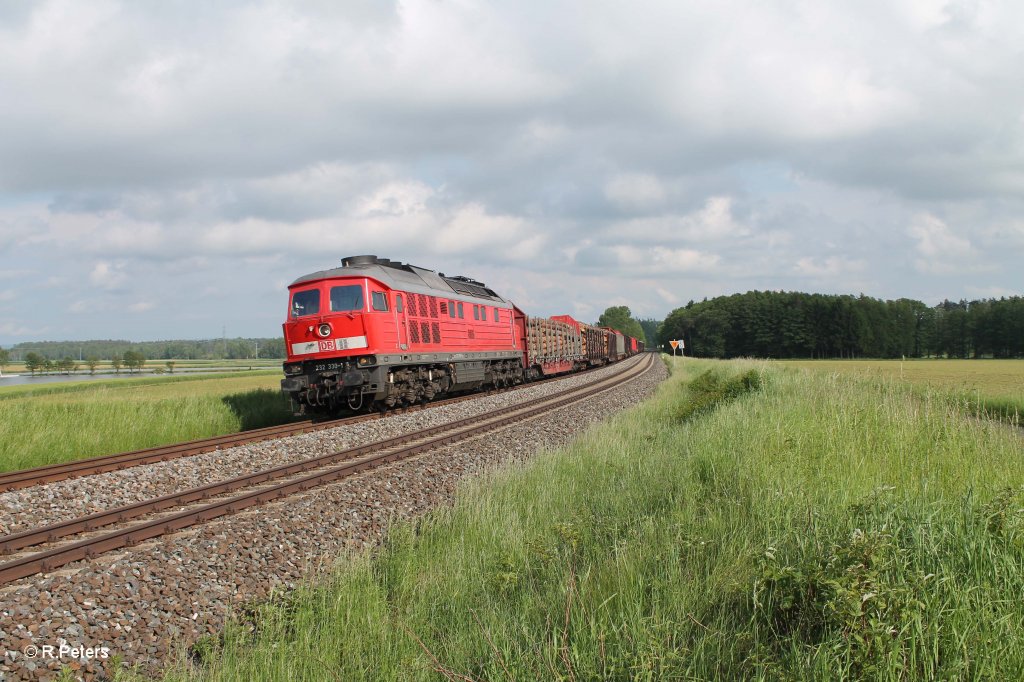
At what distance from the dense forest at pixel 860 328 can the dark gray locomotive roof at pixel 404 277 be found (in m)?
95.3

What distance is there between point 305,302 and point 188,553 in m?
11.7

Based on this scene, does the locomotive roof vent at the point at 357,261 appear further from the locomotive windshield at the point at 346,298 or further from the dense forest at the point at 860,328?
the dense forest at the point at 860,328

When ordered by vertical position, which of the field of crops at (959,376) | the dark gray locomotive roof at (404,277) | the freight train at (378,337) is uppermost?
the dark gray locomotive roof at (404,277)

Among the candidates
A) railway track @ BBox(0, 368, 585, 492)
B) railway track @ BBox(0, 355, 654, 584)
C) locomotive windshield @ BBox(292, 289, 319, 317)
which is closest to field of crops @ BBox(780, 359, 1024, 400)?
railway track @ BBox(0, 355, 654, 584)

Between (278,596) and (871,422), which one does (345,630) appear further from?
(871,422)

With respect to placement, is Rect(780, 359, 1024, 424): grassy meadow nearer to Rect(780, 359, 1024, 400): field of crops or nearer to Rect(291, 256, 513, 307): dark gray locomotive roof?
Rect(780, 359, 1024, 400): field of crops

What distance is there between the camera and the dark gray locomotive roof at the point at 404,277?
16984 mm

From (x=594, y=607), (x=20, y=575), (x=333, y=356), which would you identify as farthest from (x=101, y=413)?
(x=594, y=607)

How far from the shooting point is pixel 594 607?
4.19 m

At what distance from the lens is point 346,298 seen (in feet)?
54.4

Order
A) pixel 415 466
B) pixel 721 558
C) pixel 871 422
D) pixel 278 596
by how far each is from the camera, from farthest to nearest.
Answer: pixel 415 466 < pixel 871 422 < pixel 278 596 < pixel 721 558

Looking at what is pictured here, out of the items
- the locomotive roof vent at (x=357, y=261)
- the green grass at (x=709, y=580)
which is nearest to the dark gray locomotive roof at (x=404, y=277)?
the locomotive roof vent at (x=357, y=261)

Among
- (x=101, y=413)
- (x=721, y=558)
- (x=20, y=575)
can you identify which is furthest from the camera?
(x=101, y=413)

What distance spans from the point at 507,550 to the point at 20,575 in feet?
14.8
